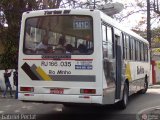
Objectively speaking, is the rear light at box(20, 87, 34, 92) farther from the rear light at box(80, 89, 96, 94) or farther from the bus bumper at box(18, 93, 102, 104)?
the rear light at box(80, 89, 96, 94)

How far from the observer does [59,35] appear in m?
11.5

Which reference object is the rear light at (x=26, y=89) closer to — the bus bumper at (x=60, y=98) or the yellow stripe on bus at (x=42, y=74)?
the bus bumper at (x=60, y=98)

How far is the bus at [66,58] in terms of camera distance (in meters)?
11.0

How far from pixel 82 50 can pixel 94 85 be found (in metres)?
1.04

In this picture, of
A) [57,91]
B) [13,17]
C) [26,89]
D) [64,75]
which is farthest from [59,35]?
[13,17]

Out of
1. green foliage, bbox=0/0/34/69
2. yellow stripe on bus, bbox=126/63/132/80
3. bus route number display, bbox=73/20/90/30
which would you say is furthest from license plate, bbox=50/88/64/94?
green foliage, bbox=0/0/34/69

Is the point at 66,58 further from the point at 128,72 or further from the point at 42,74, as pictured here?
the point at 128,72

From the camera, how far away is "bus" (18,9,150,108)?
11.0m

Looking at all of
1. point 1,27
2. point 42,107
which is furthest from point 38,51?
point 1,27

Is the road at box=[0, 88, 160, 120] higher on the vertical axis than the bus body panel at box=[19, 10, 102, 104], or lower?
lower

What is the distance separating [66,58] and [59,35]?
0.73 m

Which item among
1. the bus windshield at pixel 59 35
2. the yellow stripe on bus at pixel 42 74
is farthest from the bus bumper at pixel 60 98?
the bus windshield at pixel 59 35

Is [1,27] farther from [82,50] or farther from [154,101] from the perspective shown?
[82,50]

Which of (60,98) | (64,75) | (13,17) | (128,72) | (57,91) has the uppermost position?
(13,17)
